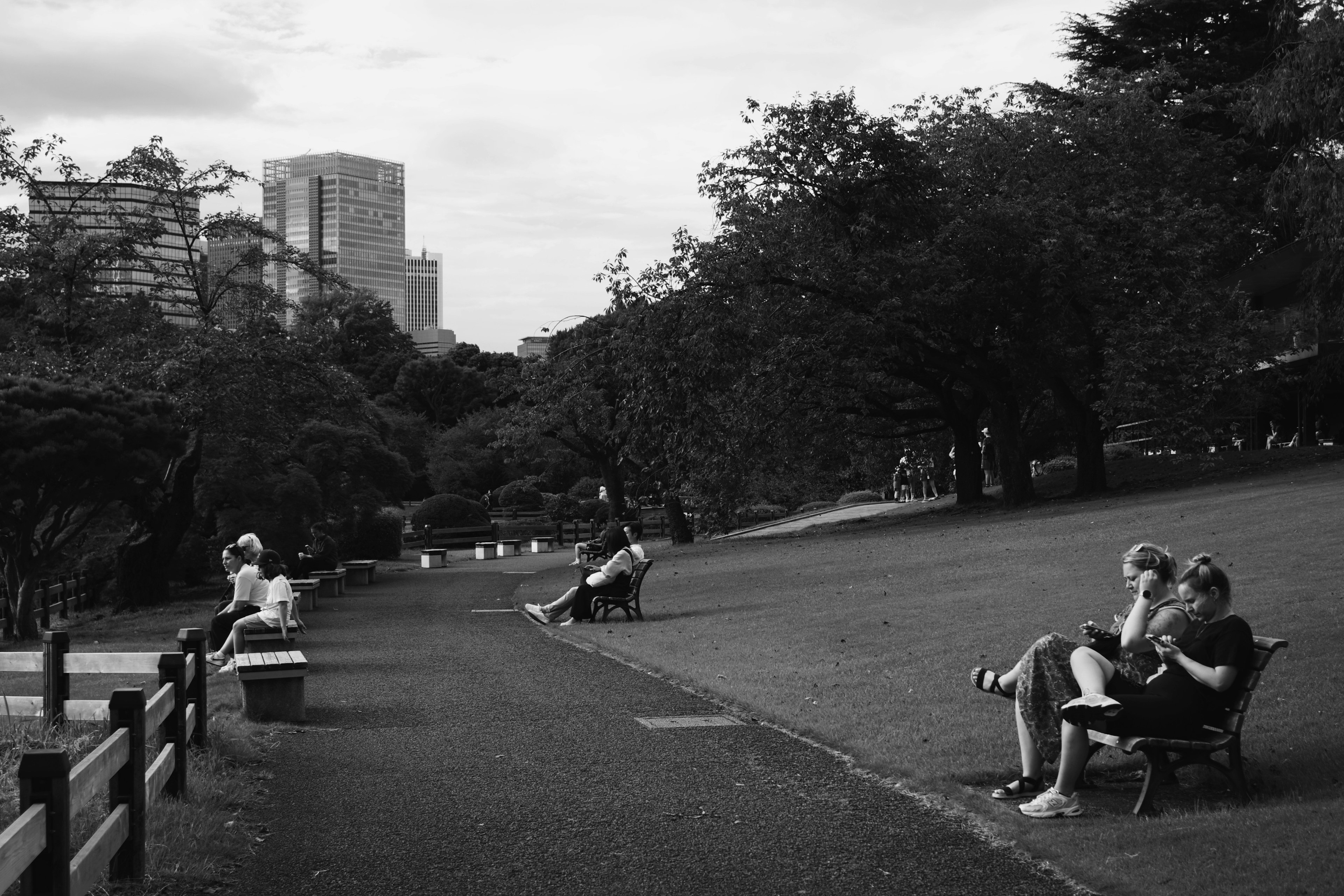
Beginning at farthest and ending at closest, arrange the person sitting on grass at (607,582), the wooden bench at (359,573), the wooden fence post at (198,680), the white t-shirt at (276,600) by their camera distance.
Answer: the wooden bench at (359,573), the person sitting on grass at (607,582), the white t-shirt at (276,600), the wooden fence post at (198,680)

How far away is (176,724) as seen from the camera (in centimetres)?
654

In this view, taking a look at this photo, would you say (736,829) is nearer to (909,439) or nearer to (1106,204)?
(1106,204)

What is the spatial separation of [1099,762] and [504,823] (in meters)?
3.42

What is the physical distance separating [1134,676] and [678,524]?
94.2 ft

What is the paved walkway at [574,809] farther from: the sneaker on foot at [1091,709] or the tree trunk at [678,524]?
the tree trunk at [678,524]

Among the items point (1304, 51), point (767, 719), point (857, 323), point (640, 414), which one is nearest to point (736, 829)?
point (767, 719)

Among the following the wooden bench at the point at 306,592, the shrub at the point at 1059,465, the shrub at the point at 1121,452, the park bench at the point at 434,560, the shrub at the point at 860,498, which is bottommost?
the park bench at the point at 434,560

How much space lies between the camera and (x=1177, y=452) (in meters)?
30.0

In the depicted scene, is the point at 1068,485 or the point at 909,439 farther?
the point at 909,439

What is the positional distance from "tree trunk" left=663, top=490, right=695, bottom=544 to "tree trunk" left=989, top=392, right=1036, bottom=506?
8.84m

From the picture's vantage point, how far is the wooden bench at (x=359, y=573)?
88.4ft

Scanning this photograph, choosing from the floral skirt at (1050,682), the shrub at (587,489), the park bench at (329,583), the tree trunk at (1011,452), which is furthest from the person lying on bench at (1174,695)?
the shrub at (587,489)

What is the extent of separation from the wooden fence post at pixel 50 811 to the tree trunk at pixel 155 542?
69.9 ft

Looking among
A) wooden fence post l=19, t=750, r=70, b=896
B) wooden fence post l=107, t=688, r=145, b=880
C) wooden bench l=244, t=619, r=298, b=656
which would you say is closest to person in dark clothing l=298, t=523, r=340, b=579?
wooden bench l=244, t=619, r=298, b=656
